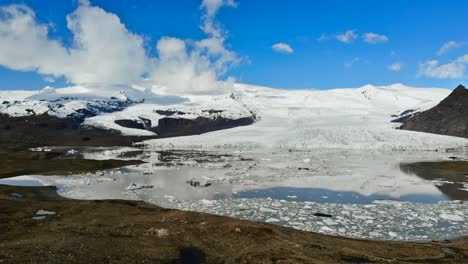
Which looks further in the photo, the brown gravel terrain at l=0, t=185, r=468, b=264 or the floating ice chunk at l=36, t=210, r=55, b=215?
the floating ice chunk at l=36, t=210, r=55, b=215

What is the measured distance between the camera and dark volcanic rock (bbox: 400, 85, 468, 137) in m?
152

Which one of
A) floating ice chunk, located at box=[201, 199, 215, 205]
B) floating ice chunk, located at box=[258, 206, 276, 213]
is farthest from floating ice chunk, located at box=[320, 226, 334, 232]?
floating ice chunk, located at box=[201, 199, 215, 205]

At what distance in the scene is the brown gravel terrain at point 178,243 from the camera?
17.3m

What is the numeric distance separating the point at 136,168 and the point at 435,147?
278 feet

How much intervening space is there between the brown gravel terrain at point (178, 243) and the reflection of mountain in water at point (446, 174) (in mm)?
20116

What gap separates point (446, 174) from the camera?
181 feet

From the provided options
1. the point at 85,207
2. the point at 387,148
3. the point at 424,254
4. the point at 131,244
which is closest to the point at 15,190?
the point at 85,207

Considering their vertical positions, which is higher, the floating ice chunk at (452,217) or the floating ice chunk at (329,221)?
the floating ice chunk at (452,217)

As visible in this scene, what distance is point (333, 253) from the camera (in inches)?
732

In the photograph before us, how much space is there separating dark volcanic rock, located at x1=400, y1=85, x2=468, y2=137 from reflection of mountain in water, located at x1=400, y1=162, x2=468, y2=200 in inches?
3728

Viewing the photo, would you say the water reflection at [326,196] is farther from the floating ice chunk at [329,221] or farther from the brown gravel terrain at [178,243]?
the brown gravel terrain at [178,243]

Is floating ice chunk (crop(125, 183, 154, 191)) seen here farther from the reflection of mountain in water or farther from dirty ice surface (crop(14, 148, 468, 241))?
the reflection of mountain in water

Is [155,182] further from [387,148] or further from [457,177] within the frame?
[387,148]

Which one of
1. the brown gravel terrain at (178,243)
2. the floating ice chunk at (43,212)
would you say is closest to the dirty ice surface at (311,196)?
the brown gravel terrain at (178,243)
